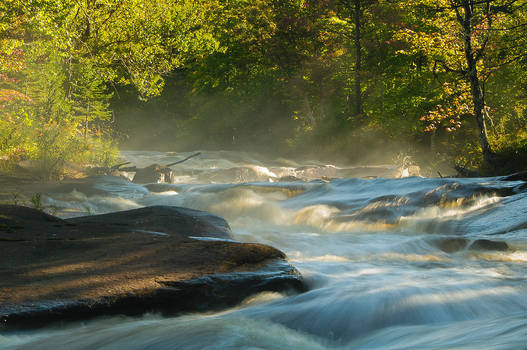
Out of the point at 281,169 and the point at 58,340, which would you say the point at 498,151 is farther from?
the point at 58,340

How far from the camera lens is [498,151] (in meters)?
14.3

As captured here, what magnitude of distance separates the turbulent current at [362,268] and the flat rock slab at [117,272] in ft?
0.44

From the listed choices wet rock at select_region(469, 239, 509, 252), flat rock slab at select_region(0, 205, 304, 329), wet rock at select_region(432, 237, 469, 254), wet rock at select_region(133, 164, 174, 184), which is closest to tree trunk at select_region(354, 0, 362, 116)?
wet rock at select_region(133, 164, 174, 184)

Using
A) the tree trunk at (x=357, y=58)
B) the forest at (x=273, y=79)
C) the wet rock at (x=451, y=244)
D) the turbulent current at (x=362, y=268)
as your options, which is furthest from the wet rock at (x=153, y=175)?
the tree trunk at (x=357, y=58)

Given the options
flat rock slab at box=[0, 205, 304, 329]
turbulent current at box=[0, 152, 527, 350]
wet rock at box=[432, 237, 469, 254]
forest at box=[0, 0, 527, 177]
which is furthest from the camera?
forest at box=[0, 0, 527, 177]

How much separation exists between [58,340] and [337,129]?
82.6ft

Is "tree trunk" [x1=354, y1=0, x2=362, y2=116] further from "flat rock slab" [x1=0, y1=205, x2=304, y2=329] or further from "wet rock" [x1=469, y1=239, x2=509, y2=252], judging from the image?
"flat rock slab" [x1=0, y1=205, x2=304, y2=329]

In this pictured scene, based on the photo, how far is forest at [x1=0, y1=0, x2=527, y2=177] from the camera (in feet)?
47.8

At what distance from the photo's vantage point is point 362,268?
6.27 metres

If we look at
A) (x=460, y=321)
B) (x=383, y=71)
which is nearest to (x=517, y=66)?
(x=383, y=71)

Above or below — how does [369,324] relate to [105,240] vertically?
below

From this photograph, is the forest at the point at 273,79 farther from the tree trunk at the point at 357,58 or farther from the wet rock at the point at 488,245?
the wet rock at the point at 488,245

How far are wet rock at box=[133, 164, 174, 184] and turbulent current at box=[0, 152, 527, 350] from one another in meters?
2.37

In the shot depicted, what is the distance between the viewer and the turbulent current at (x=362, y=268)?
3.53 metres
